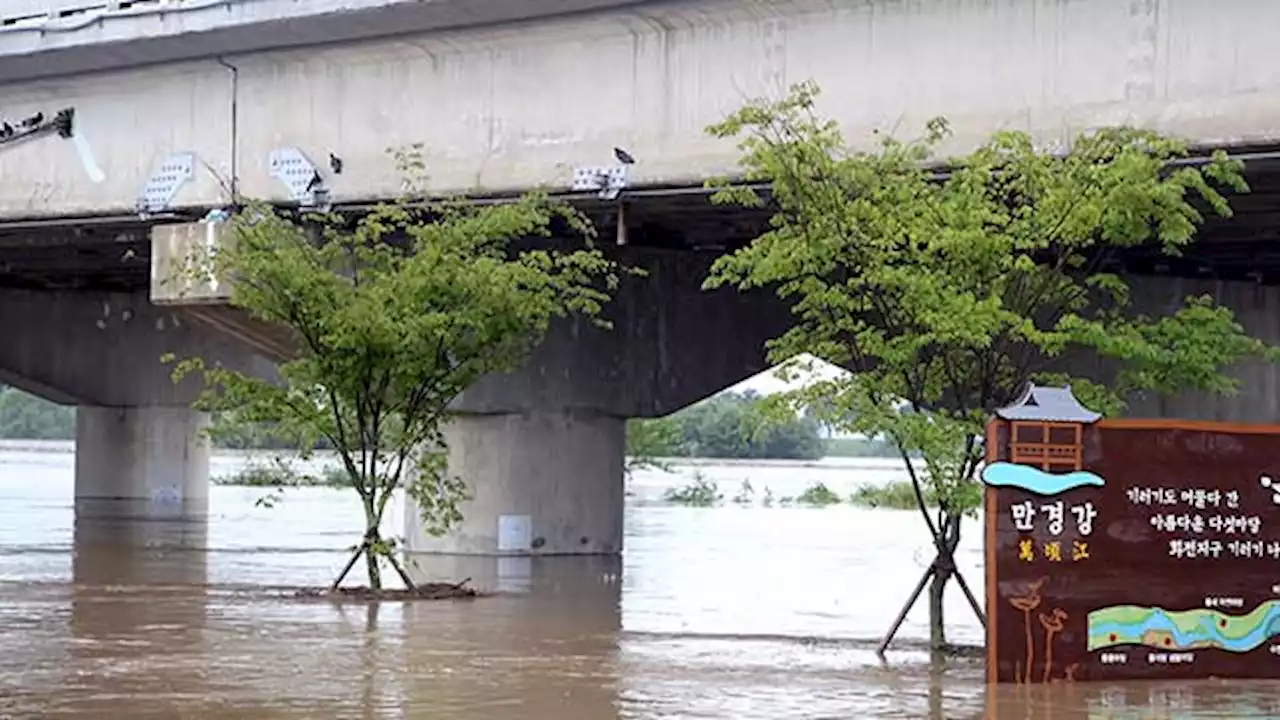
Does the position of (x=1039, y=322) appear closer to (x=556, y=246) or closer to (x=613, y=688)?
(x=613, y=688)

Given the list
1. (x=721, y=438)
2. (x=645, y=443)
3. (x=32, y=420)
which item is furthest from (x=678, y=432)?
(x=32, y=420)

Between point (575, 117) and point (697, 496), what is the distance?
41430mm

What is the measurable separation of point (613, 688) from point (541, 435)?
17.5m

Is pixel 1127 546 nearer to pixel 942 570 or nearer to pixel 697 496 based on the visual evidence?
pixel 942 570

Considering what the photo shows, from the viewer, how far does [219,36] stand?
29.2 metres

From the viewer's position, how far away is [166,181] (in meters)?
31.4

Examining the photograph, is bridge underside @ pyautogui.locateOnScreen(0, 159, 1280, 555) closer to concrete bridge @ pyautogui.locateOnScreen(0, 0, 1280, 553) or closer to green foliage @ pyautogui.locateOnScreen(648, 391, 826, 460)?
concrete bridge @ pyautogui.locateOnScreen(0, 0, 1280, 553)

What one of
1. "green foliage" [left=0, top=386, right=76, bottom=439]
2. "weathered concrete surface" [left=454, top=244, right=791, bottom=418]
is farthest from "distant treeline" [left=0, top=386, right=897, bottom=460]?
"weathered concrete surface" [left=454, top=244, right=791, bottom=418]

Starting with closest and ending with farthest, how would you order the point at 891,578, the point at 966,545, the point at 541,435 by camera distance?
the point at 891,578 < the point at 541,435 < the point at 966,545

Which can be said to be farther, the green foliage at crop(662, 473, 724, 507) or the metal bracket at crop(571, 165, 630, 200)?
the green foliage at crop(662, 473, 724, 507)

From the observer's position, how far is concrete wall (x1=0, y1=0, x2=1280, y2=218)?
22281 mm

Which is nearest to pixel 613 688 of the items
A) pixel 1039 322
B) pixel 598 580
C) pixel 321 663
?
pixel 321 663

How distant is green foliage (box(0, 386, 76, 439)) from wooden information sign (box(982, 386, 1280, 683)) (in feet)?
517

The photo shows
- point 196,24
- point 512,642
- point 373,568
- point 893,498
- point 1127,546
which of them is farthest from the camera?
point 893,498
